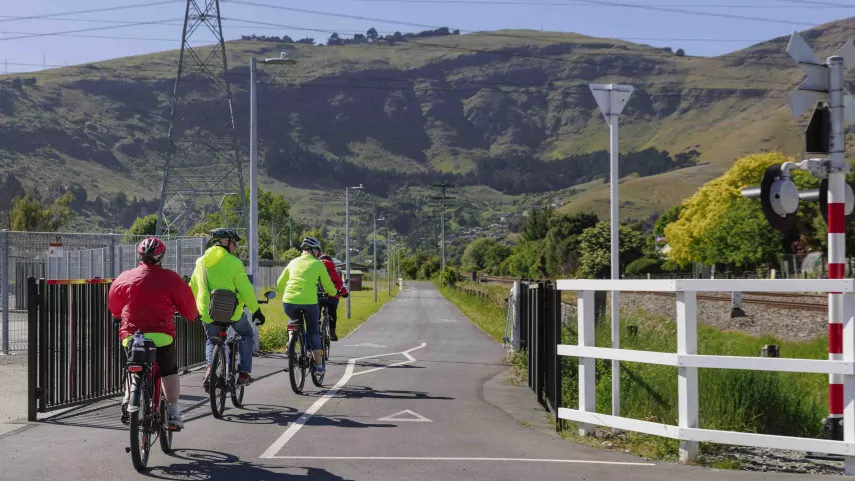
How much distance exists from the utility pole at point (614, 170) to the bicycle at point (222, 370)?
4.19m

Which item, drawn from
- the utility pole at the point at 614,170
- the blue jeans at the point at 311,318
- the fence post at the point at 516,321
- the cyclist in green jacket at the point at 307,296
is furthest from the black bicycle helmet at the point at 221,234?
the fence post at the point at 516,321

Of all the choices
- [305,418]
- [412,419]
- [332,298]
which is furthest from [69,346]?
[332,298]

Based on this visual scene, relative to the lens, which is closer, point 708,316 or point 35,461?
point 35,461

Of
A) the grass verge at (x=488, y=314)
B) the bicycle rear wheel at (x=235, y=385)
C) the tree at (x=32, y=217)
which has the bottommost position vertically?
the grass verge at (x=488, y=314)

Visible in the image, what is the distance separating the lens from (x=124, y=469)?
8141 mm

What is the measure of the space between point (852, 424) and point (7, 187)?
164651 mm

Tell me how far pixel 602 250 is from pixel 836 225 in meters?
77.6

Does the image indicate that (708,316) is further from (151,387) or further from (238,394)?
(151,387)

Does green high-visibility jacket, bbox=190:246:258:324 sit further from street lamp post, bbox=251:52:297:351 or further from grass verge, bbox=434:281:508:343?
grass verge, bbox=434:281:508:343

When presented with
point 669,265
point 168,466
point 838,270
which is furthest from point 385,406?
point 669,265

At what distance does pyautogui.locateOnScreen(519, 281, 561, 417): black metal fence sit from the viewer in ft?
35.4

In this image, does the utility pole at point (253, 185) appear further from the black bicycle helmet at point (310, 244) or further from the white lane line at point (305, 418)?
the black bicycle helmet at point (310, 244)

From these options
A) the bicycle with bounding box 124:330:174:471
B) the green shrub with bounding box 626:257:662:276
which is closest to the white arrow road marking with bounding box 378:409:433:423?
the bicycle with bounding box 124:330:174:471

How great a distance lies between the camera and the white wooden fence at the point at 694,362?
789cm
